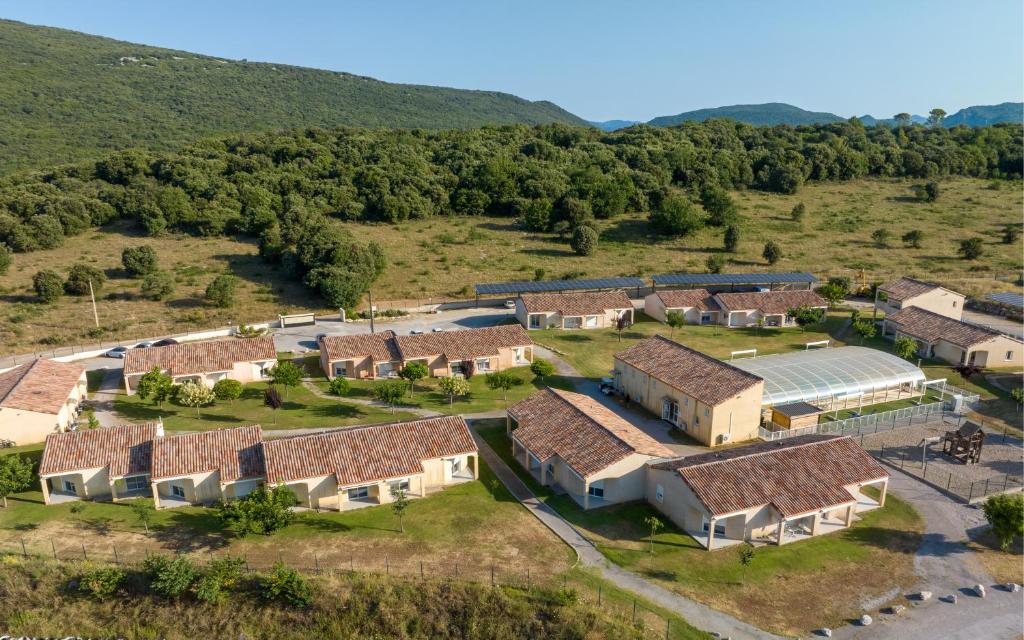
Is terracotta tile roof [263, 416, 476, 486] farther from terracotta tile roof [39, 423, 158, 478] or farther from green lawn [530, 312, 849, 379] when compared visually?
green lawn [530, 312, 849, 379]

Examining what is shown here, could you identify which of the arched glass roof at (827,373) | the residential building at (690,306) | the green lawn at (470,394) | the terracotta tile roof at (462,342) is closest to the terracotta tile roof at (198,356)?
the green lawn at (470,394)

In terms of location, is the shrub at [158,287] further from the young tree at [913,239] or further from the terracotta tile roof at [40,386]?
the young tree at [913,239]

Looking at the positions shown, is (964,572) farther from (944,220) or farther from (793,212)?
(944,220)

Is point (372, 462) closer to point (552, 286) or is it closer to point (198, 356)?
point (198, 356)

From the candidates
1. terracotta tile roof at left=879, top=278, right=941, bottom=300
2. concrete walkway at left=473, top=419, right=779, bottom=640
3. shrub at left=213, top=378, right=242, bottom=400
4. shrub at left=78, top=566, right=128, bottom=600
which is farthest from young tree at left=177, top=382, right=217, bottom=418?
terracotta tile roof at left=879, top=278, right=941, bottom=300

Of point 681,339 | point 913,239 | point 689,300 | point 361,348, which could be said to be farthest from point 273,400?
point 913,239

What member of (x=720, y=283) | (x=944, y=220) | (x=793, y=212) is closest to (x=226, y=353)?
(x=720, y=283)
